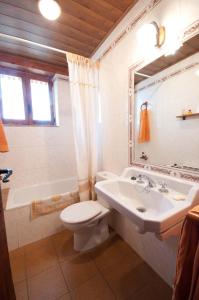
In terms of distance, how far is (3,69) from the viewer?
203 centimetres

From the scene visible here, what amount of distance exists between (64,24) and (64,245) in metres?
2.35

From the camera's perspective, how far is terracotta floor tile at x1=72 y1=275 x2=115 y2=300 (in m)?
1.10

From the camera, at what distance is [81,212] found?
4.85 feet

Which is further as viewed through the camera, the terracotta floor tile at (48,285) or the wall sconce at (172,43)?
the terracotta floor tile at (48,285)

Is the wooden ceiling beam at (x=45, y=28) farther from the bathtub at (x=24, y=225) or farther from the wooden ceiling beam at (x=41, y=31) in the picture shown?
the bathtub at (x=24, y=225)

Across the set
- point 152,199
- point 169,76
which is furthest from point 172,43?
point 152,199

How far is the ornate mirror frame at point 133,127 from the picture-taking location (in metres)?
0.94

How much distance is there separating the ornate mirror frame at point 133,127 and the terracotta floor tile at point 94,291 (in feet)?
3.45

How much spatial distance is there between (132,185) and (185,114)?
2.35ft

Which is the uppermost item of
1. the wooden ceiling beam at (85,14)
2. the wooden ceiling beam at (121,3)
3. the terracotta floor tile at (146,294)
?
the wooden ceiling beam at (121,3)

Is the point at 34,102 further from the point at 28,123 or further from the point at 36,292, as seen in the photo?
the point at 36,292

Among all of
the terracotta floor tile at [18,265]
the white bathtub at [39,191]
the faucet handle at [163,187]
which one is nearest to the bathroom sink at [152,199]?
A: the faucet handle at [163,187]

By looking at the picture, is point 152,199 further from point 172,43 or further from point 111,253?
point 172,43

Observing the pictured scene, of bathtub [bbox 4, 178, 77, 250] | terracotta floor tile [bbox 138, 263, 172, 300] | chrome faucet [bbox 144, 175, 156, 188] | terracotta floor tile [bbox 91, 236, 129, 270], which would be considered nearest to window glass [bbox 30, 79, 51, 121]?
bathtub [bbox 4, 178, 77, 250]
